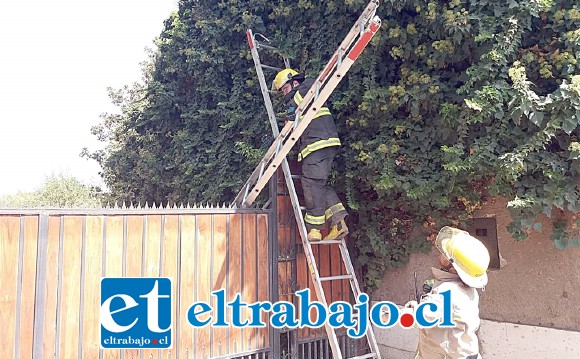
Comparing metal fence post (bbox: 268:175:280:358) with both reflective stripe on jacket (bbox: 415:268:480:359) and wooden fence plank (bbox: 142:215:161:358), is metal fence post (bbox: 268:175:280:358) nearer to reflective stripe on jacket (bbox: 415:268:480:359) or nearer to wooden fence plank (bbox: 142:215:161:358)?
wooden fence plank (bbox: 142:215:161:358)

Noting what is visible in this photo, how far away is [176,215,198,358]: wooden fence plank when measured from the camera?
4191mm

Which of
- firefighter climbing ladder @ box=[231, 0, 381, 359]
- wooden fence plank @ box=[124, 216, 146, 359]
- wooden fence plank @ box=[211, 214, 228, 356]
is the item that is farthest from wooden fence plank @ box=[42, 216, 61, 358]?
firefighter climbing ladder @ box=[231, 0, 381, 359]

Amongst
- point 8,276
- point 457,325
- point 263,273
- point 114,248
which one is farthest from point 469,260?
point 8,276

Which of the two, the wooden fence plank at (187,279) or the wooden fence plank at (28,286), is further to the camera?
the wooden fence plank at (187,279)

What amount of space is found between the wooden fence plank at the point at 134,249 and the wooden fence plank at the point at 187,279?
407mm

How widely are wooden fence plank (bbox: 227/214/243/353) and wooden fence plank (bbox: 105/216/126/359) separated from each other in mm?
1125

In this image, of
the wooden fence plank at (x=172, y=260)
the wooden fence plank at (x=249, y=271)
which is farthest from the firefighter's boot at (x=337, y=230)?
the wooden fence plank at (x=172, y=260)

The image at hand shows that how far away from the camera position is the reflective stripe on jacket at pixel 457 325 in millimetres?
2719

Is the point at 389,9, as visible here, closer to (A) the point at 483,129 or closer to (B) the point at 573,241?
(A) the point at 483,129

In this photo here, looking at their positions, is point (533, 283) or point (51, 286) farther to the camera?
point (533, 283)

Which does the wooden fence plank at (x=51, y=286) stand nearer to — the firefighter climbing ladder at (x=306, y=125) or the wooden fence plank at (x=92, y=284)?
the wooden fence plank at (x=92, y=284)

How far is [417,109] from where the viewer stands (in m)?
4.48

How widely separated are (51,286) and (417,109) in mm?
3781

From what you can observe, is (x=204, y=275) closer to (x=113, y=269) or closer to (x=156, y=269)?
(x=156, y=269)
